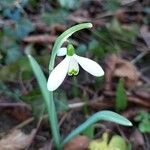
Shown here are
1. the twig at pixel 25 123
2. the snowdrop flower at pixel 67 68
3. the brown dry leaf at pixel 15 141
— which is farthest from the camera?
the twig at pixel 25 123

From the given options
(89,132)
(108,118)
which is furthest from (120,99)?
(108,118)

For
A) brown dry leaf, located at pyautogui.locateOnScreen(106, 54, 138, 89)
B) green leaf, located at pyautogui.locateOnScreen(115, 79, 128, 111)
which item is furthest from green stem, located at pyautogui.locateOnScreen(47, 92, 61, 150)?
brown dry leaf, located at pyautogui.locateOnScreen(106, 54, 138, 89)

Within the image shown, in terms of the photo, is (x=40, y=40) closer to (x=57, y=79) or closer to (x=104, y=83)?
(x=104, y=83)

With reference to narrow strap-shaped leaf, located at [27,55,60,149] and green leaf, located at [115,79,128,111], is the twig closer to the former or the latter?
narrow strap-shaped leaf, located at [27,55,60,149]

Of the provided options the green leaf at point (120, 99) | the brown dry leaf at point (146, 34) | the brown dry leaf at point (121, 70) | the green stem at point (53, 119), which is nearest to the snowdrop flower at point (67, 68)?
the green stem at point (53, 119)

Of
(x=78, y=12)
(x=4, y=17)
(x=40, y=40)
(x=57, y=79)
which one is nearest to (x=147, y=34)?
(x=78, y=12)

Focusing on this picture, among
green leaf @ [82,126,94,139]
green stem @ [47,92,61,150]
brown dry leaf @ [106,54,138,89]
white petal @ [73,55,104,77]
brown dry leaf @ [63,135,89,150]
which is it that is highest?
white petal @ [73,55,104,77]

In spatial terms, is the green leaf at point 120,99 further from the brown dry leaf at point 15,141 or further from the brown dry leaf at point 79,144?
the brown dry leaf at point 15,141
